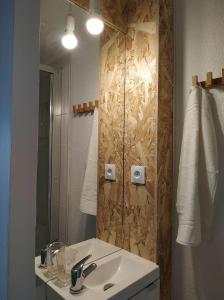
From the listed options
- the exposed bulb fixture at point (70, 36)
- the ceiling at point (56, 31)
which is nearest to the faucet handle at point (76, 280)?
the ceiling at point (56, 31)

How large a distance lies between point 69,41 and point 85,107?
1.21 feet

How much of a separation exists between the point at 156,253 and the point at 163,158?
0.55 metres

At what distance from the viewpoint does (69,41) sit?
3.98 feet

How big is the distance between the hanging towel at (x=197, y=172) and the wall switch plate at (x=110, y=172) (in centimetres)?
43

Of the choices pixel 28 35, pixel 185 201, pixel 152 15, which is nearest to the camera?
pixel 28 35

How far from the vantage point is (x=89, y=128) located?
4.34 ft

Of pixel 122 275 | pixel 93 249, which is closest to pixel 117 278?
pixel 122 275

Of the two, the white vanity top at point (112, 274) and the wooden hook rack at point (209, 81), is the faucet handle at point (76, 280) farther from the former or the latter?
the wooden hook rack at point (209, 81)

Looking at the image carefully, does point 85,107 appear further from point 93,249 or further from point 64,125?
point 93,249

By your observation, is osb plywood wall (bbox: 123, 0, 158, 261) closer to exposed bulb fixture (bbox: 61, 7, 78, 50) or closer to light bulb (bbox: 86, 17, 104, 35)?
light bulb (bbox: 86, 17, 104, 35)

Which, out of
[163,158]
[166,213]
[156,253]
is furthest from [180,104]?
[156,253]

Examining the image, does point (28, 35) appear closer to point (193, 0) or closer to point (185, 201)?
point (185, 201)

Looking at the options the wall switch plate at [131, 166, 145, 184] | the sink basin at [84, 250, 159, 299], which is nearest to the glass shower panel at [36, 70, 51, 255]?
the sink basin at [84, 250, 159, 299]

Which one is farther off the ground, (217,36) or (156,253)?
(217,36)
